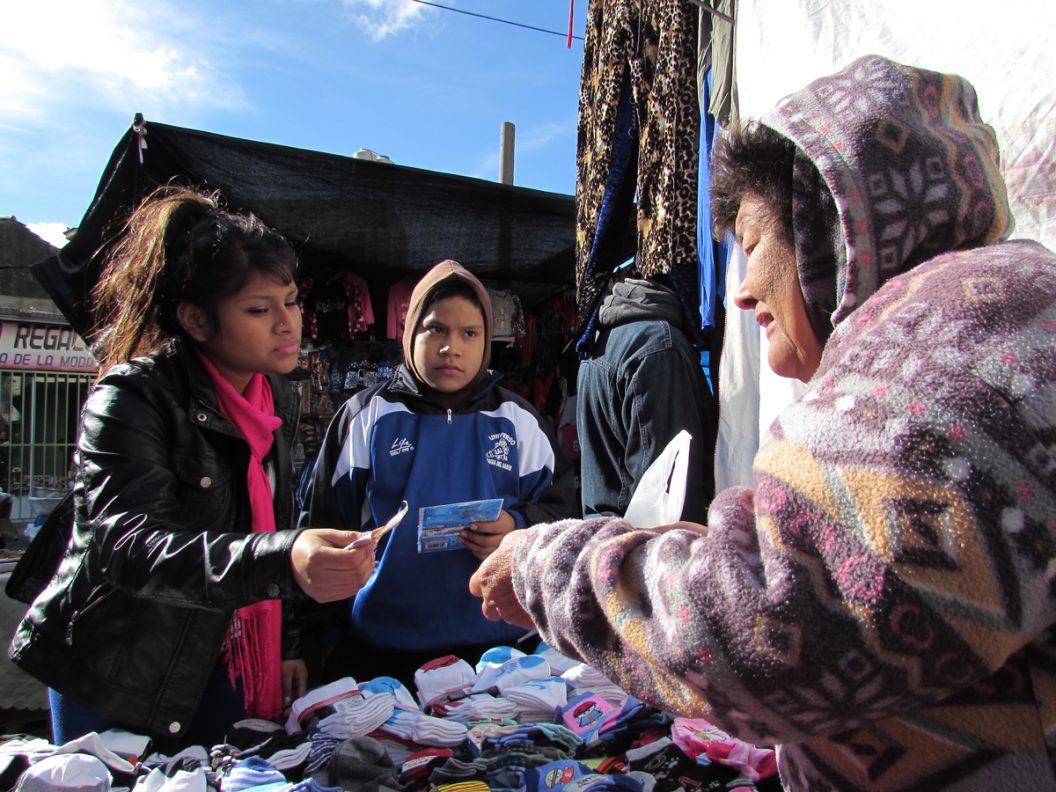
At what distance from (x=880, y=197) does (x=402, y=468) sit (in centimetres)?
181

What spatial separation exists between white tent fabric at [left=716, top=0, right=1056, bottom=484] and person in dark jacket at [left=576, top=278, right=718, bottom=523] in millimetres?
140

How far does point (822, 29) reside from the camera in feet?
7.02

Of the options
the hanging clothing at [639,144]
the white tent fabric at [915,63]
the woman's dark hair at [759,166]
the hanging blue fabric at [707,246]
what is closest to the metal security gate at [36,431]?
the hanging clothing at [639,144]

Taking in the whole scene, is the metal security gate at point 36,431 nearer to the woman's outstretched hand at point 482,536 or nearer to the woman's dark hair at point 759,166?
the woman's outstretched hand at point 482,536

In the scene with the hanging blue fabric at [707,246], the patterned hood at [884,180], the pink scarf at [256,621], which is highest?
the hanging blue fabric at [707,246]

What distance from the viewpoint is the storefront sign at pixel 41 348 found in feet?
28.5

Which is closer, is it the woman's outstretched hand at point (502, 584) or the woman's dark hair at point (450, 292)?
the woman's outstretched hand at point (502, 584)

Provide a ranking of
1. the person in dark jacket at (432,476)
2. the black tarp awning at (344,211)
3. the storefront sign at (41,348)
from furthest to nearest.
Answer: the storefront sign at (41,348) < the black tarp awning at (344,211) < the person in dark jacket at (432,476)

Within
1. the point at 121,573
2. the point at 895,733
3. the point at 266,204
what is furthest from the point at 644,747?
the point at 266,204

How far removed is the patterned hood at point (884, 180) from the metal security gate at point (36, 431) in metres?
9.01

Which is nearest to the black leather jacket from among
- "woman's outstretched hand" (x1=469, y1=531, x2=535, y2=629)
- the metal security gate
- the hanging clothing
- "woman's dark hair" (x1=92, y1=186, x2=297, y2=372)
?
"woman's dark hair" (x1=92, y1=186, x2=297, y2=372)

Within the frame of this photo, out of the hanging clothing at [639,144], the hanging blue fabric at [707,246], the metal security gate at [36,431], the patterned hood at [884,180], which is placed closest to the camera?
the patterned hood at [884,180]

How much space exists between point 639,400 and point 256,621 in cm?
147

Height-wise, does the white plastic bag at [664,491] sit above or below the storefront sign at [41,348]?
below
